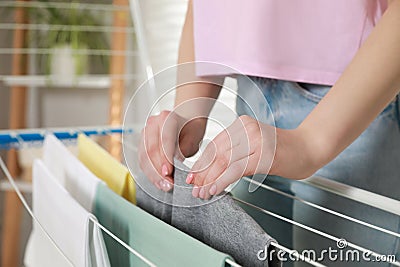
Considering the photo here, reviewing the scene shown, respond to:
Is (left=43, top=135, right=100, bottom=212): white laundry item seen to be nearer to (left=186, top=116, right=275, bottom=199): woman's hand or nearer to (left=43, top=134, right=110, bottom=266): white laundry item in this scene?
(left=43, top=134, right=110, bottom=266): white laundry item

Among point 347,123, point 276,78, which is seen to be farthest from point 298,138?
point 276,78

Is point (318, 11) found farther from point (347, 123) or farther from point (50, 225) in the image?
point (50, 225)

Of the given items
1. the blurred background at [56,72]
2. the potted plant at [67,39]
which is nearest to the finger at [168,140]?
the blurred background at [56,72]

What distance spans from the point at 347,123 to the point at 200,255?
0.51 feet

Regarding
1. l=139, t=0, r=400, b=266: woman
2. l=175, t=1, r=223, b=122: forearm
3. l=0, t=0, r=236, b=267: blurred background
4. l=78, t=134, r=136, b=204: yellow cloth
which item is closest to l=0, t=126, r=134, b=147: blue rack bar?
l=78, t=134, r=136, b=204: yellow cloth

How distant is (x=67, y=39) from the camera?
6.48ft

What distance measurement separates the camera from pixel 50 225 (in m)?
0.70

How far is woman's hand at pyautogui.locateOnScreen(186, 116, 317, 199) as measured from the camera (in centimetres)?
45

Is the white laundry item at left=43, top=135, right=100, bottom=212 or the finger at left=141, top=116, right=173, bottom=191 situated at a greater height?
the finger at left=141, top=116, right=173, bottom=191

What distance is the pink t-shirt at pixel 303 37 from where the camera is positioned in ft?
2.19

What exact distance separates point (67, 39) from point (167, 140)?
61.0 inches

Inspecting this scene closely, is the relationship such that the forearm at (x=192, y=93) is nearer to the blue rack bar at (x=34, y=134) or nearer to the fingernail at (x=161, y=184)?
the fingernail at (x=161, y=184)

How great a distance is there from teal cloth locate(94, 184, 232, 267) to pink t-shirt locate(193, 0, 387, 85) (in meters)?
0.20

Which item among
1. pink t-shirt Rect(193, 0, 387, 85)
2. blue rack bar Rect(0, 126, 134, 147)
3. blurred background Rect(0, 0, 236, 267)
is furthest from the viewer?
blurred background Rect(0, 0, 236, 267)
